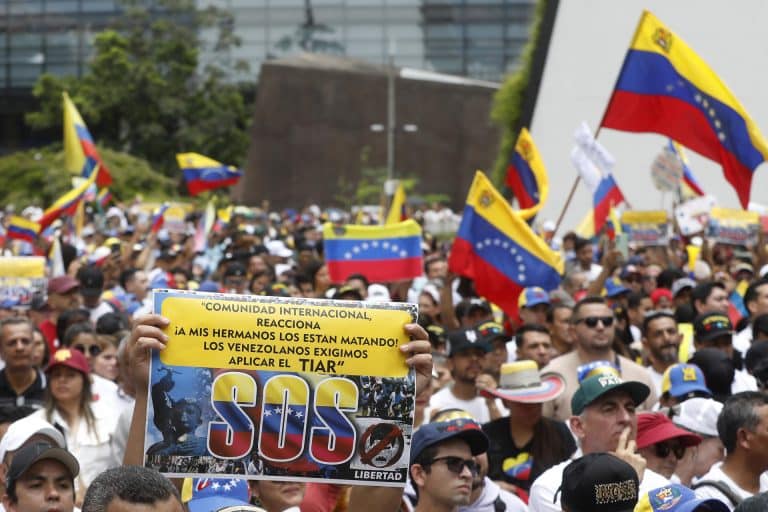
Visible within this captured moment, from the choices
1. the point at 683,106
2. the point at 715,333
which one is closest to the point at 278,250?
the point at 683,106

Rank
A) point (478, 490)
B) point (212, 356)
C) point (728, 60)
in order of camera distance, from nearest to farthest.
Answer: point (212, 356), point (478, 490), point (728, 60)

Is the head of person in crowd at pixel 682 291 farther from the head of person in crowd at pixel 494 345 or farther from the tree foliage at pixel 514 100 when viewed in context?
the tree foliage at pixel 514 100

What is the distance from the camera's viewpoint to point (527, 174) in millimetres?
14352

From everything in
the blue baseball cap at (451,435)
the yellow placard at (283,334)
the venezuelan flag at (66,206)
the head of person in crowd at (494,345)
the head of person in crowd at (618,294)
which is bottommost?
the venezuelan flag at (66,206)

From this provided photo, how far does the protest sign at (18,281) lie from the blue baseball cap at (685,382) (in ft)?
21.8

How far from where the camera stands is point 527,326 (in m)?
9.52

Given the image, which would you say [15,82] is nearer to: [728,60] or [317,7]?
[317,7]

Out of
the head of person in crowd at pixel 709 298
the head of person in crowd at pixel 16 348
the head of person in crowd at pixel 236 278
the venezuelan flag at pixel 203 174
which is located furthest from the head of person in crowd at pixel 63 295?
the venezuelan flag at pixel 203 174

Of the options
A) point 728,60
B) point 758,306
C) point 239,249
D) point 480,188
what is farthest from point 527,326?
point 728,60

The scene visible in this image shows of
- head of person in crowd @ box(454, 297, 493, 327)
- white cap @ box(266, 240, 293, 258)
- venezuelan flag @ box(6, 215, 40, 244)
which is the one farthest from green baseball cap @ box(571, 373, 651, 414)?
venezuelan flag @ box(6, 215, 40, 244)

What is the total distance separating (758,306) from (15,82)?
69688 millimetres

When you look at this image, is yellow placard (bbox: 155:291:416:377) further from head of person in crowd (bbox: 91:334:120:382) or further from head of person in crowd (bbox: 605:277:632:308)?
head of person in crowd (bbox: 605:277:632:308)

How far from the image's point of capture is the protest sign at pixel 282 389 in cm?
450

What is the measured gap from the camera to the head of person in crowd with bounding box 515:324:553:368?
9.29 meters
